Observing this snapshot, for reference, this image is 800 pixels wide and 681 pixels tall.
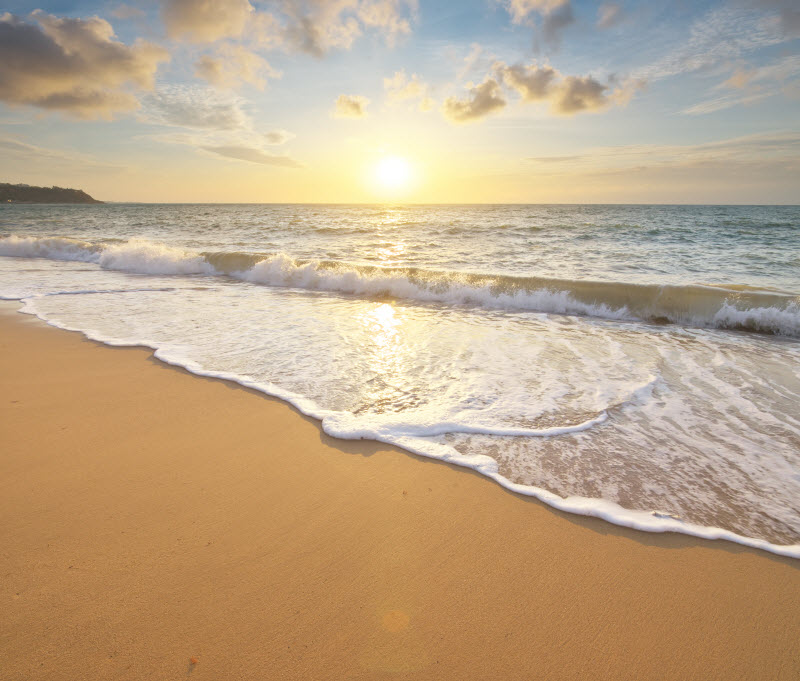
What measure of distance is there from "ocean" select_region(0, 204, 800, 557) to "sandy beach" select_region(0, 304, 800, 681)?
24cm

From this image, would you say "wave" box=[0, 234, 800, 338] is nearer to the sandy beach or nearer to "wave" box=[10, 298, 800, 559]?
"wave" box=[10, 298, 800, 559]

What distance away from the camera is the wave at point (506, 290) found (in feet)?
24.1

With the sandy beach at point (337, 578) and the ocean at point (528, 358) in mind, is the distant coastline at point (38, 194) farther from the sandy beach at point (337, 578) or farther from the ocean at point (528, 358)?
the sandy beach at point (337, 578)

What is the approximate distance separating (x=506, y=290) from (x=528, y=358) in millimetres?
4305

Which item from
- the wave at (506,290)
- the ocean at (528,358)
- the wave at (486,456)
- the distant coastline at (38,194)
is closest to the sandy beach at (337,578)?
the wave at (486,456)

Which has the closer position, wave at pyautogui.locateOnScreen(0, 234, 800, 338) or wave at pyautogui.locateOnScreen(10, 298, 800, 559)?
wave at pyautogui.locateOnScreen(10, 298, 800, 559)

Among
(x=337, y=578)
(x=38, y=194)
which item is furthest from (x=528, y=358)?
(x=38, y=194)

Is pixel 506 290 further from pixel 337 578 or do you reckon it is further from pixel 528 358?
pixel 337 578

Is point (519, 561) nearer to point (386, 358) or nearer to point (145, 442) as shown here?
point (145, 442)

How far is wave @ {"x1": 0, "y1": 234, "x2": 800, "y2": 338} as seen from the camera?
7.34m

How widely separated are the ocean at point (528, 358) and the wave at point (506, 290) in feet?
0.15

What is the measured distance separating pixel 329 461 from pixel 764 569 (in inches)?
93.8

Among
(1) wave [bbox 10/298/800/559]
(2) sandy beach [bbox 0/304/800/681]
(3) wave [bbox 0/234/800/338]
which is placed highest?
(2) sandy beach [bbox 0/304/800/681]

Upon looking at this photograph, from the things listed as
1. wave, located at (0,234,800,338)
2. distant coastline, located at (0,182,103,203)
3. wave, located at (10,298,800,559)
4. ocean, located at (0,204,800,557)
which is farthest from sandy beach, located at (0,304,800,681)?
distant coastline, located at (0,182,103,203)
